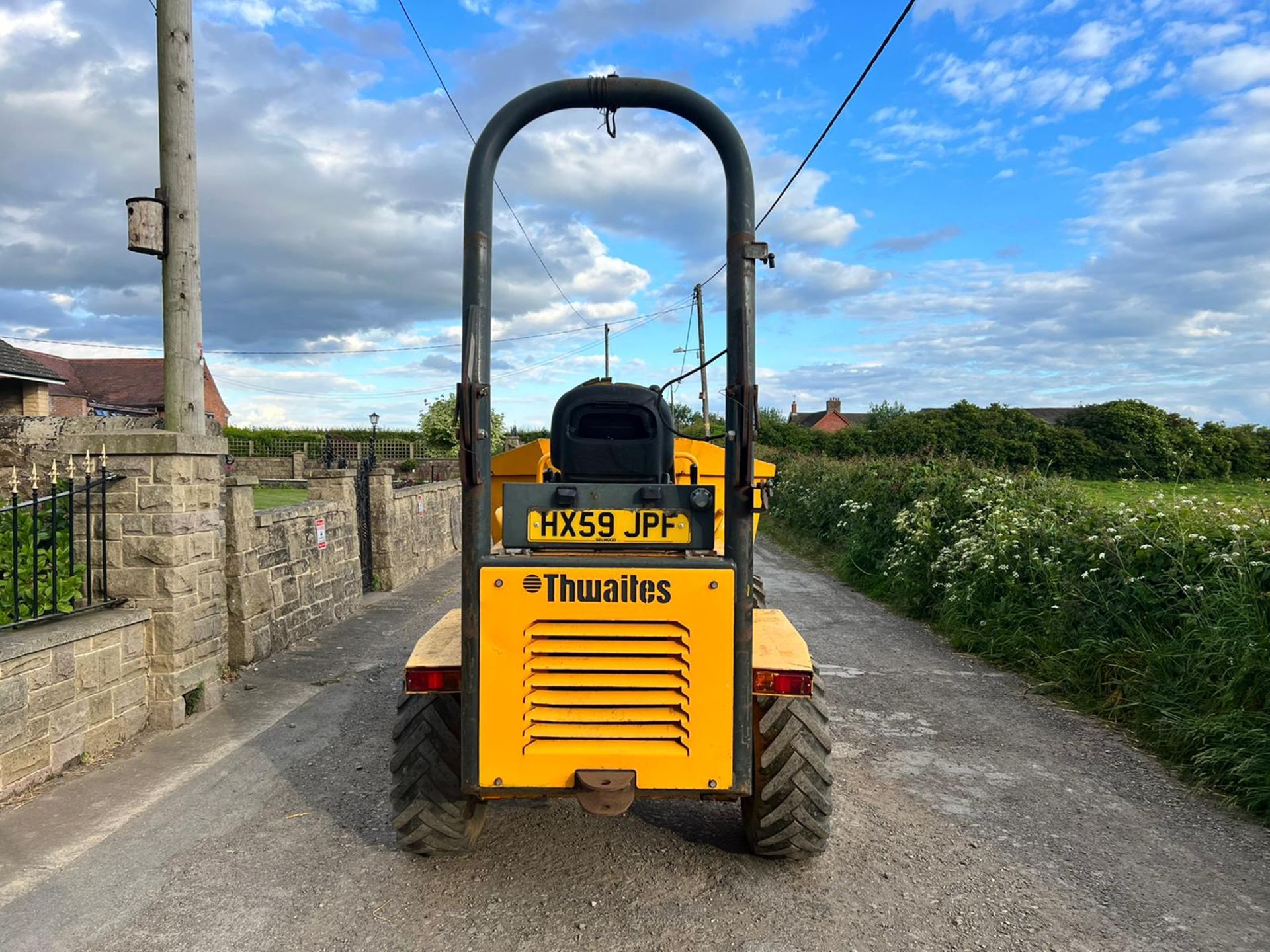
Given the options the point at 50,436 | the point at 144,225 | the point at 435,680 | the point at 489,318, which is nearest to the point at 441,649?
the point at 435,680

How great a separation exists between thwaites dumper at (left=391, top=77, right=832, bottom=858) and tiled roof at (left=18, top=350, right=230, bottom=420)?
4454 cm

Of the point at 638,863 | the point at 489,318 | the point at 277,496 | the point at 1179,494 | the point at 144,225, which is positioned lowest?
the point at 638,863

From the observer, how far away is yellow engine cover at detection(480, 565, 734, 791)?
9.79 feet

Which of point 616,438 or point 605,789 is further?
point 616,438

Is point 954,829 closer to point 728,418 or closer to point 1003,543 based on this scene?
point 728,418

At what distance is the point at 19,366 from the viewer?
2388cm

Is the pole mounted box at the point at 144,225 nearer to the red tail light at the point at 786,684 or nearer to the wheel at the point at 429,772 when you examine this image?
the wheel at the point at 429,772

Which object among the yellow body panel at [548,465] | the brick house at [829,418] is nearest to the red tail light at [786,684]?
the yellow body panel at [548,465]

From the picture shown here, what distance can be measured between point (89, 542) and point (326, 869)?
299cm

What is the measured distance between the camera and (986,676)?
6758 mm

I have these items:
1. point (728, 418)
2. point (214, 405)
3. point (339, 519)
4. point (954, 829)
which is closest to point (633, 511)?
point (728, 418)

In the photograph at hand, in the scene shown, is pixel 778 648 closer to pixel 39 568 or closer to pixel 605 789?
pixel 605 789

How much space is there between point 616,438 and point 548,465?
1048 mm

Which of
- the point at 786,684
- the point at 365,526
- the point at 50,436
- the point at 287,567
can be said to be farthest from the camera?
the point at 365,526
